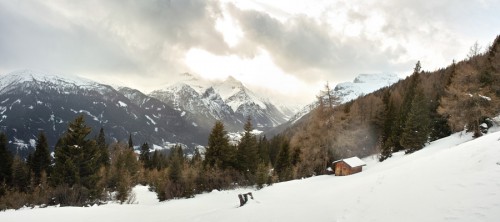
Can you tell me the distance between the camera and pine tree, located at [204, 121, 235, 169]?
5369cm

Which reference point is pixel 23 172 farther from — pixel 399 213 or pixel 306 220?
pixel 399 213

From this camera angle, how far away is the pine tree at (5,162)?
55719 millimetres

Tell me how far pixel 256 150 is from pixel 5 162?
40938mm

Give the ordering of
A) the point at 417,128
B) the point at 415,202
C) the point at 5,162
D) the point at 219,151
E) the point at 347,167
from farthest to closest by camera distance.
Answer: the point at 5,162 → the point at 417,128 → the point at 219,151 → the point at 347,167 → the point at 415,202

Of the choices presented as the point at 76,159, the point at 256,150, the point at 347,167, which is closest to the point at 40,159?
the point at 76,159

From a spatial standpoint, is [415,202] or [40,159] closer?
[415,202]

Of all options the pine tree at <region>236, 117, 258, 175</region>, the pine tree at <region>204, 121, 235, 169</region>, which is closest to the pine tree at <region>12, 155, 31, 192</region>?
the pine tree at <region>204, 121, 235, 169</region>

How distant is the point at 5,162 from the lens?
56.2 meters

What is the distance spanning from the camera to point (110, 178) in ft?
203

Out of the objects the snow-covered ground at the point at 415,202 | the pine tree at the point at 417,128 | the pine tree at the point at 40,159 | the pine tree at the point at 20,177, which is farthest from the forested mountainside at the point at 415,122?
the pine tree at the point at 20,177

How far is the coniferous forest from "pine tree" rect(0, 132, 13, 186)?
15 centimetres

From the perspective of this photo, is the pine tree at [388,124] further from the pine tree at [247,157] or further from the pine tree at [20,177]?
the pine tree at [20,177]

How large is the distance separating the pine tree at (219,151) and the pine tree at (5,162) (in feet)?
107

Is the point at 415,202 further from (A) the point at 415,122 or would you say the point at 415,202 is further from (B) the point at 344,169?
(A) the point at 415,122
